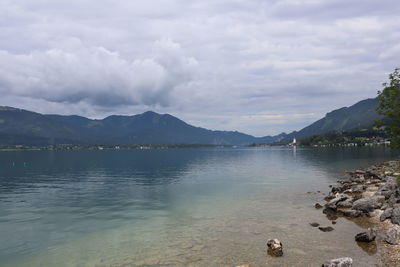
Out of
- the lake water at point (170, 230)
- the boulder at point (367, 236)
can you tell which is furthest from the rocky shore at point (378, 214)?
the lake water at point (170, 230)

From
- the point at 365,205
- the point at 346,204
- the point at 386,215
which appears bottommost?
the point at 346,204

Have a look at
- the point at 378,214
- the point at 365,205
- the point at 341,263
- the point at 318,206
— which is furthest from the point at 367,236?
the point at 318,206

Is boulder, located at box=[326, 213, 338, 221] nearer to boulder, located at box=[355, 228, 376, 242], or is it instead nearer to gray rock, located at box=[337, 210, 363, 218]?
gray rock, located at box=[337, 210, 363, 218]

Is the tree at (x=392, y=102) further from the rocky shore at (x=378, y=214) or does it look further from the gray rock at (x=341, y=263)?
the gray rock at (x=341, y=263)

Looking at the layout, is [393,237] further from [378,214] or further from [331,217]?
[378,214]

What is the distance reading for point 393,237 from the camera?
27.8m

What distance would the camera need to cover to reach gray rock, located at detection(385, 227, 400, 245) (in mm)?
27391

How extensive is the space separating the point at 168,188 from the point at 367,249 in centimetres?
5086

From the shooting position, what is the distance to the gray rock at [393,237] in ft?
89.9

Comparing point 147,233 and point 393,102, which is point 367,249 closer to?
point 147,233

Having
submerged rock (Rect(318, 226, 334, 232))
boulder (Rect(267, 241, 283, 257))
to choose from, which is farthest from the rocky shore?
boulder (Rect(267, 241, 283, 257))

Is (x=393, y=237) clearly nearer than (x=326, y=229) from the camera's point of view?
Yes

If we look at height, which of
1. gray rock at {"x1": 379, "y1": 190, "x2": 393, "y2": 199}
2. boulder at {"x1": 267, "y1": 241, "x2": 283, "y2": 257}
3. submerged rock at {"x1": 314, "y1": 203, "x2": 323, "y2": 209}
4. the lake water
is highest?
gray rock at {"x1": 379, "y1": 190, "x2": 393, "y2": 199}

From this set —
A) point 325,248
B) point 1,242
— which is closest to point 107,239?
point 1,242
